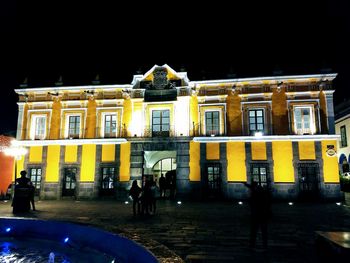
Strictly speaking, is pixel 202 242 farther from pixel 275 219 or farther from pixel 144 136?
pixel 144 136

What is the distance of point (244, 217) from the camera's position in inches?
427

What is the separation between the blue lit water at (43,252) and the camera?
6.04 m

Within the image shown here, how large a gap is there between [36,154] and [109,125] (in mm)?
5689

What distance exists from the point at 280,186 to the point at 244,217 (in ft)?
25.9

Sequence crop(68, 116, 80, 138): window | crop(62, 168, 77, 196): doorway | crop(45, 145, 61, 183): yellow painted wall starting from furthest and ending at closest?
crop(68, 116, 80, 138): window
crop(45, 145, 61, 183): yellow painted wall
crop(62, 168, 77, 196): doorway

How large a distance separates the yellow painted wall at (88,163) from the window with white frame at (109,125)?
1290 millimetres

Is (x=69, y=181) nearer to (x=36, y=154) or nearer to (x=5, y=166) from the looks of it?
(x=36, y=154)

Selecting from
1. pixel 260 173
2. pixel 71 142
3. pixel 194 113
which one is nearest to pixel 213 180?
pixel 260 173

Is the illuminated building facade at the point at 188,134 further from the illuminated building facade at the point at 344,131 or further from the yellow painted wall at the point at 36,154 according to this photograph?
the illuminated building facade at the point at 344,131

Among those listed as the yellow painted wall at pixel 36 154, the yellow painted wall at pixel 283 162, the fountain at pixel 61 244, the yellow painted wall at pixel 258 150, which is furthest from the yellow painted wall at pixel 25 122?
the yellow painted wall at pixel 283 162

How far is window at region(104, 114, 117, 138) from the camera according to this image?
19.7 metres

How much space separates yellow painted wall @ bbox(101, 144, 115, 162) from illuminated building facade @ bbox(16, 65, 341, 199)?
7 cm

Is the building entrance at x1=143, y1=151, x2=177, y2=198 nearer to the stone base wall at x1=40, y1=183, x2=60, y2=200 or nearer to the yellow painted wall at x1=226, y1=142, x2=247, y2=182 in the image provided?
the yellow painted wall at x1=226, y1=142, x2=247, y2=182

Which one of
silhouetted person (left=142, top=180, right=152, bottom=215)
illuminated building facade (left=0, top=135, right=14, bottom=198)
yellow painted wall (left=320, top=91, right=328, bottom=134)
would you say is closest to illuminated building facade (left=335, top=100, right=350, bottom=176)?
yellow painted wall (left=320, top=91, right=328, bottom=134)
